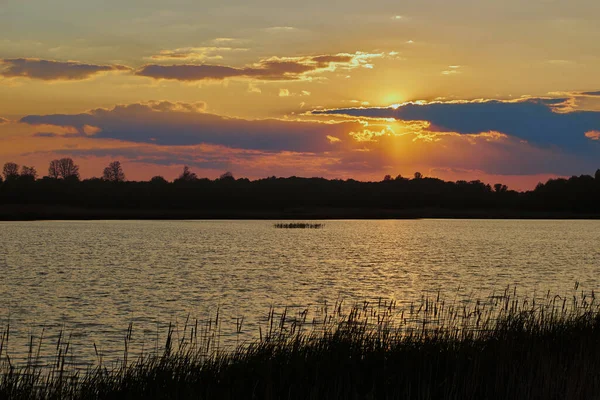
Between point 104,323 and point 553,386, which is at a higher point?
point 553,386

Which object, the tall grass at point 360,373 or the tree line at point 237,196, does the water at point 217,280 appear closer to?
the tall grass at point 360,373

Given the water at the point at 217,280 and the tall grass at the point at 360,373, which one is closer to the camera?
the tall grass at the point at 360,373

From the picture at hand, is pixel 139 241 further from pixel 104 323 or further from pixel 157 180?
pixel 157 180

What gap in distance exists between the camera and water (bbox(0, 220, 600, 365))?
24578mm

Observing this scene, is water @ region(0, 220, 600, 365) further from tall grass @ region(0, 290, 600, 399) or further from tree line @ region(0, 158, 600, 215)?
tree line @ region(0, 158, 600, 215)

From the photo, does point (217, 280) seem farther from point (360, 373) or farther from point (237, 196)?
point (237, 196)

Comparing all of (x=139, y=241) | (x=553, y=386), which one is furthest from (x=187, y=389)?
(x=139, y=241)

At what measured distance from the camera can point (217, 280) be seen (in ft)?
130

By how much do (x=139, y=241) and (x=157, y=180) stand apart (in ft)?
361

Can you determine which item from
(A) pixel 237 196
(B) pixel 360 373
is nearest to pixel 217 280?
(B) pixel 360 373

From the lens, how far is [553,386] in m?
11.4

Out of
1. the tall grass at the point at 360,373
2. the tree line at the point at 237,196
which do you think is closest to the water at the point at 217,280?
the tall grass at the point at 360,373

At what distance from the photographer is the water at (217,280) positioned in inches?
968

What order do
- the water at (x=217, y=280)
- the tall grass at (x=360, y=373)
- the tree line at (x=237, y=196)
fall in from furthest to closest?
the tree line at (x=237, y=196)
the water at (x=217, y=280)
the tall grass at (x=360, y=373)
